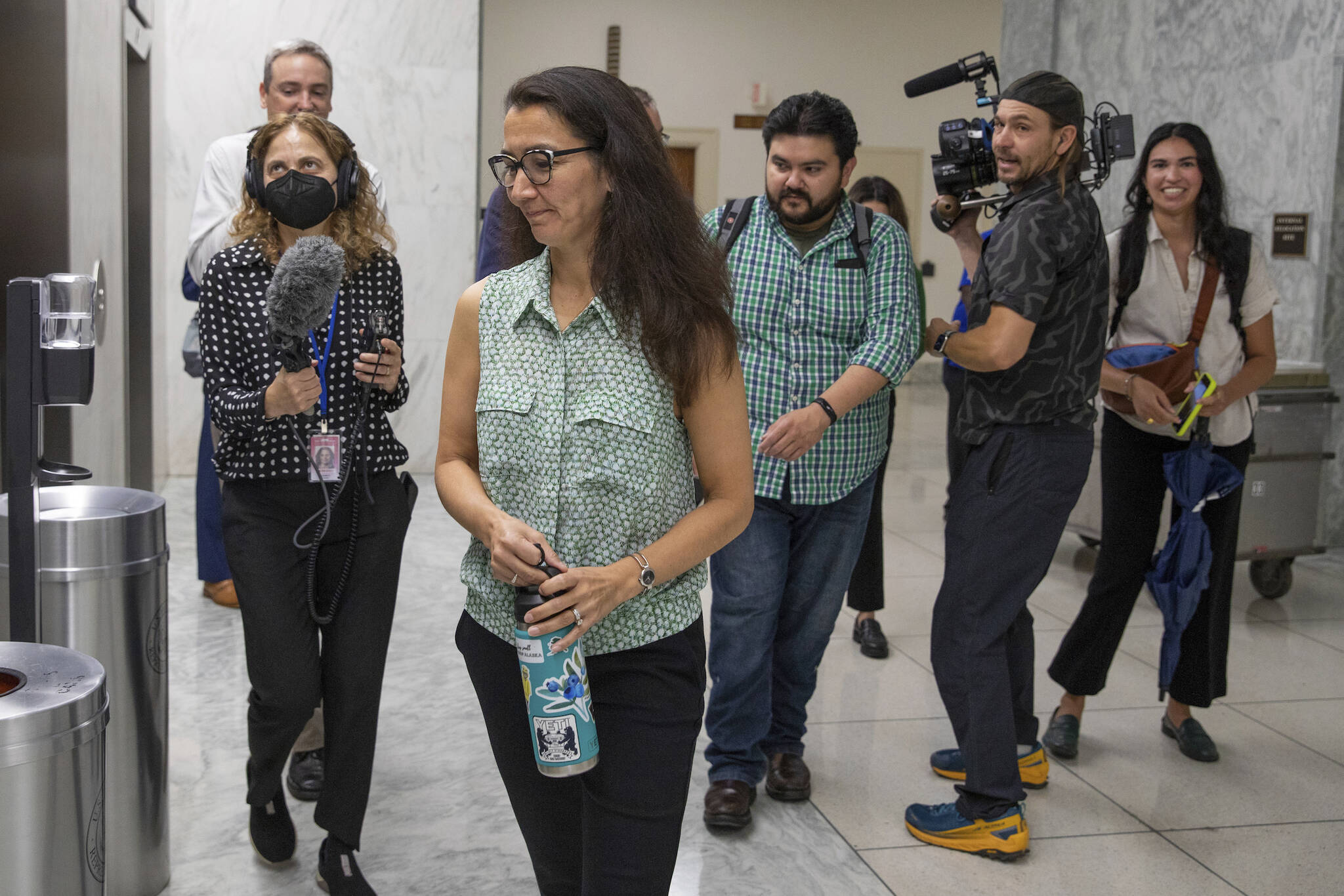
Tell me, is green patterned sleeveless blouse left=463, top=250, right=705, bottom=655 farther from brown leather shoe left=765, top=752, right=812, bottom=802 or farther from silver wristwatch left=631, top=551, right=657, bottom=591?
brown leather shoe left=765, top=752, right=812, bottom=802

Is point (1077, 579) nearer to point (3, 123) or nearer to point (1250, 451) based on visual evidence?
point (1250, 451)

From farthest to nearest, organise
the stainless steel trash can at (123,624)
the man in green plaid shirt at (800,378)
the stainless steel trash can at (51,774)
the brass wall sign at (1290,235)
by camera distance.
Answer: the brass wall sign at (1290,235)
the man in green plaid shirt at (800,378)
the stainless steel trash can at (123,624)
the stainless steel trash can at (51,774)

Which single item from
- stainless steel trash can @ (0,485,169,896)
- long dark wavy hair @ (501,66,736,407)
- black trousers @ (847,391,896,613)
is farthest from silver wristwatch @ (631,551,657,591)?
black trousers @ (847,391,896,613)

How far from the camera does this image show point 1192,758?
366 cm

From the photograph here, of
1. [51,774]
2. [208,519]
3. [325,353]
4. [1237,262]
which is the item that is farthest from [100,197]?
[1237,262]

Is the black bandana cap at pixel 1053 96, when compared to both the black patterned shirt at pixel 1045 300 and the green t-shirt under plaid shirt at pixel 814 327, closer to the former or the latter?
the black patterned shirt at pixel 1045 300

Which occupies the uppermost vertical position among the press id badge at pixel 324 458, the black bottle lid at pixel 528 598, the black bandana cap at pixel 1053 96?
the black bandana cap at pixel 1053 96

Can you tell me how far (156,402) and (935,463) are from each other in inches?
213

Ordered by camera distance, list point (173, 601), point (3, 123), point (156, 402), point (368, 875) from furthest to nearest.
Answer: point (156, 402) < point (173, 601) < point (3, 123) < point (368, 875)

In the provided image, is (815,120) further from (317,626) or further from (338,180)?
(317,626)

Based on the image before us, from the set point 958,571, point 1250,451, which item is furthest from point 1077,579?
point 958,571

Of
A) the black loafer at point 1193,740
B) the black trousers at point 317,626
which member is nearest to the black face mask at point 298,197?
the black trousers at point 317,626

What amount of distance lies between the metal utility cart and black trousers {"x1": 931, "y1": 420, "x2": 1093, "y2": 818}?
2.68 metres

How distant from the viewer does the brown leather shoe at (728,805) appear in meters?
3.09
